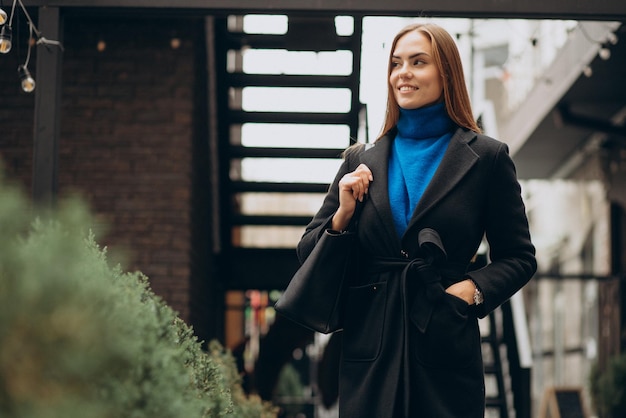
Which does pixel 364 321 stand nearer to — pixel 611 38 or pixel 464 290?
pixel 464 290

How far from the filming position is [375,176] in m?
3.16

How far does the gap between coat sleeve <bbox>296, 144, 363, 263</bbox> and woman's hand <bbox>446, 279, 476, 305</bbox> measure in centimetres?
42

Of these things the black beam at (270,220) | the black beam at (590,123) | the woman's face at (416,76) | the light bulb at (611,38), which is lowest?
the black beam at (270,220)

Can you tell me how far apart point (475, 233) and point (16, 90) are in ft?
17.8

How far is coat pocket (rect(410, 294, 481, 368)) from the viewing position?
9.59ft

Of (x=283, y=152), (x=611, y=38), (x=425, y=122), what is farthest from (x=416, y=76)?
(x=611, y=38)

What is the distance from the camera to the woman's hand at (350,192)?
3.09 m

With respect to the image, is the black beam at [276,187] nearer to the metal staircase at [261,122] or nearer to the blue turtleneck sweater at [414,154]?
the metal staircase at [261,122]

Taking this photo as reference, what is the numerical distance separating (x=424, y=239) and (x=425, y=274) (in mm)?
99

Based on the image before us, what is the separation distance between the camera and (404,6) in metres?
5.55

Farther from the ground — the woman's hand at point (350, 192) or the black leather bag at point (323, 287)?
the woman's hand at point (350, 192)

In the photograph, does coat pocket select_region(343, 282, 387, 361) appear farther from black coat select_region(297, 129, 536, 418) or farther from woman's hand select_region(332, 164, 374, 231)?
woman's hand select_region(332, 164, 374, 231)

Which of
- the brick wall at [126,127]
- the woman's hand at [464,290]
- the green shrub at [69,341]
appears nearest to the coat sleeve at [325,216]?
the woman's hand at [464,290]

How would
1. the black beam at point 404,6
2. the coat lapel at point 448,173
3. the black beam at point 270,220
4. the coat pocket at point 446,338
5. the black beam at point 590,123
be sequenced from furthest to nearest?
the black beam at point 590,123 < the black beam at point 270,220 < the black beam at point 404,6 < the coat lapel at point 448,173 < the coat pocket at point 446,338
